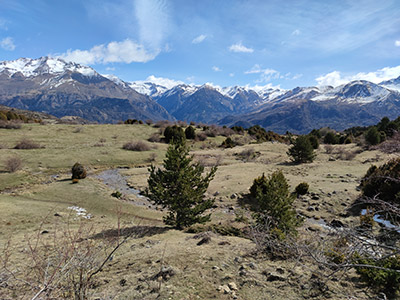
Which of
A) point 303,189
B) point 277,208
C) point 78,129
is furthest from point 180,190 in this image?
point 78,129

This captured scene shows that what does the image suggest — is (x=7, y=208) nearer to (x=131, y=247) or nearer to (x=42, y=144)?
(x=131, y=247)

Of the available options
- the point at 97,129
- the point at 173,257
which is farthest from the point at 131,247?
the point at 97,129

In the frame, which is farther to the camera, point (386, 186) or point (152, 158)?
point (152, 158)

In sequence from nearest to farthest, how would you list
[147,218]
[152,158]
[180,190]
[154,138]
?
[180,190]
[147,218]
[152,158]
[154,138]

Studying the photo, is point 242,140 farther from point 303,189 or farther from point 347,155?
point 303,189

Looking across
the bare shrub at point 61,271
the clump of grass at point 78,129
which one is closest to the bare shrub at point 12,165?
the bare shrub at point 61,271

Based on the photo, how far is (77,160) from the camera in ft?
97.3

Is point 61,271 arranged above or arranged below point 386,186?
above

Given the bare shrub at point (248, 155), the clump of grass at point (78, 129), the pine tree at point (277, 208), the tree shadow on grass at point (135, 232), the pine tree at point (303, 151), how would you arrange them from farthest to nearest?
the clump of grass at point (78, 129) → the bare shrub at point (248, 155) → the pine tree at point (303, 151) → the tree shadow on grass at point (135, 232) → the pine tree at point (277, 208)

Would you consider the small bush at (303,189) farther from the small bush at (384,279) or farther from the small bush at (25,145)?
the small bush at (25,145)

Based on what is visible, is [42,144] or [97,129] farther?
[97,129]

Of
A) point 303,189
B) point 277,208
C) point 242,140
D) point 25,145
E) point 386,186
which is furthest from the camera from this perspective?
point 242,140

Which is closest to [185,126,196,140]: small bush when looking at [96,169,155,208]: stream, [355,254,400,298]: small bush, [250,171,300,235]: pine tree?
[96,169,155,208]: stream

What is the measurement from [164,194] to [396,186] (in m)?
13.9
